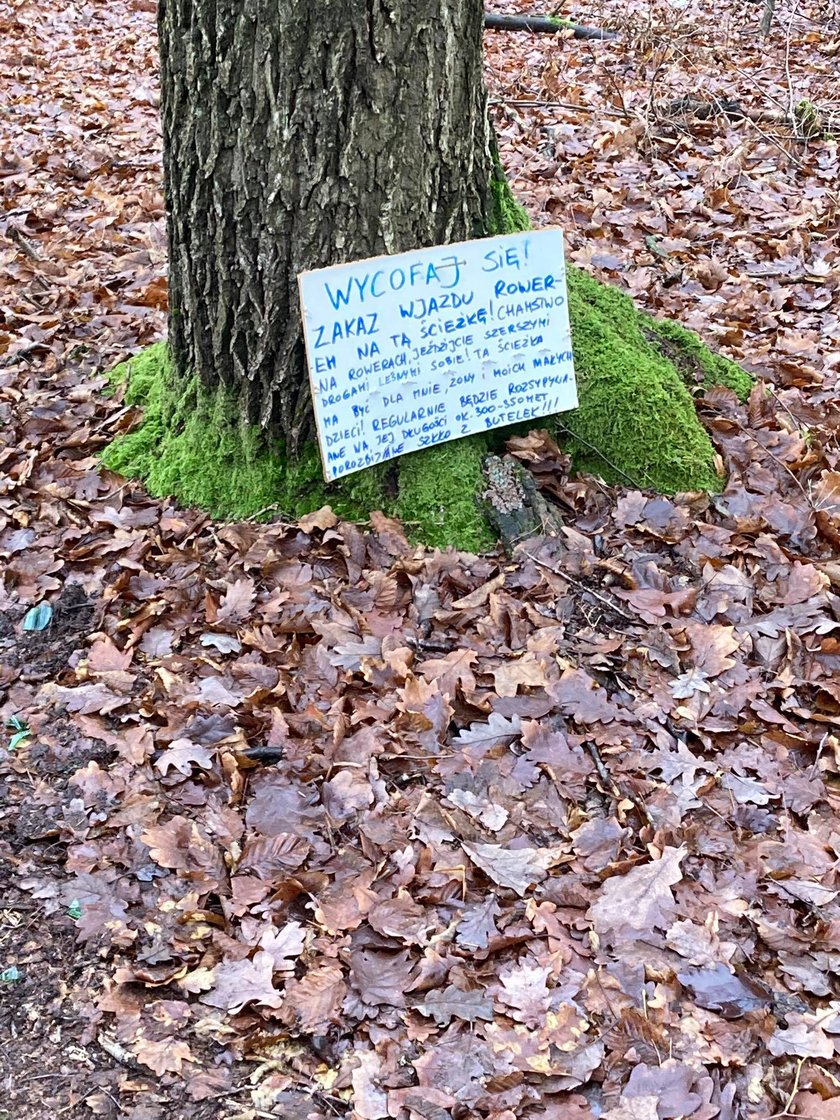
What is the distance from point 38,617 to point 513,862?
5.65 ft

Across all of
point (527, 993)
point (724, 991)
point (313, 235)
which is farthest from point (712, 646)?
point (313, 235)

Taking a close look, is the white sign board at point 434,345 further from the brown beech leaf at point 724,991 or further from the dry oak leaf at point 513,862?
the brown beech leaf at point 724,991

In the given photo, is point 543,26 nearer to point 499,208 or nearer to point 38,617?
point 499,208

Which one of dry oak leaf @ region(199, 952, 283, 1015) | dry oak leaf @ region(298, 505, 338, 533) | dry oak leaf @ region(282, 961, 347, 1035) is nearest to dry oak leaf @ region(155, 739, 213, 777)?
dry oak leaf @ region(199, 952, 283, 1015)

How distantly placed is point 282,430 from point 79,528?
850mm

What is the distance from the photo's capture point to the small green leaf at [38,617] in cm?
284

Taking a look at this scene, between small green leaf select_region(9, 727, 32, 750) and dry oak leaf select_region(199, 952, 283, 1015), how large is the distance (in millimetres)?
925

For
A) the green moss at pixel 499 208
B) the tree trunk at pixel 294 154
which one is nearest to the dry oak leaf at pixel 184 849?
the tree trunk at pixel 294 154

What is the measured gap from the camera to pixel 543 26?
1002 cm

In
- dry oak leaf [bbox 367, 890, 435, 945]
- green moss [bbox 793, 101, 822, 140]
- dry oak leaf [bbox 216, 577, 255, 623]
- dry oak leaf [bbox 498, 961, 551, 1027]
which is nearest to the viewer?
dry oak leaf [bbox 498, 961, 551, 1027]

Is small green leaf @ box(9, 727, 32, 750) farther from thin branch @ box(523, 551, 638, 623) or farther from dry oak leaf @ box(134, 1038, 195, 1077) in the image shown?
thin branch @ box(523, 551, 638, 623)

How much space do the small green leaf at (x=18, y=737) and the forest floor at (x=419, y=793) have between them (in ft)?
0.08

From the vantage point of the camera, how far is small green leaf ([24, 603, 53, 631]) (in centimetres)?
284

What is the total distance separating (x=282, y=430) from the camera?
9.70 feet
